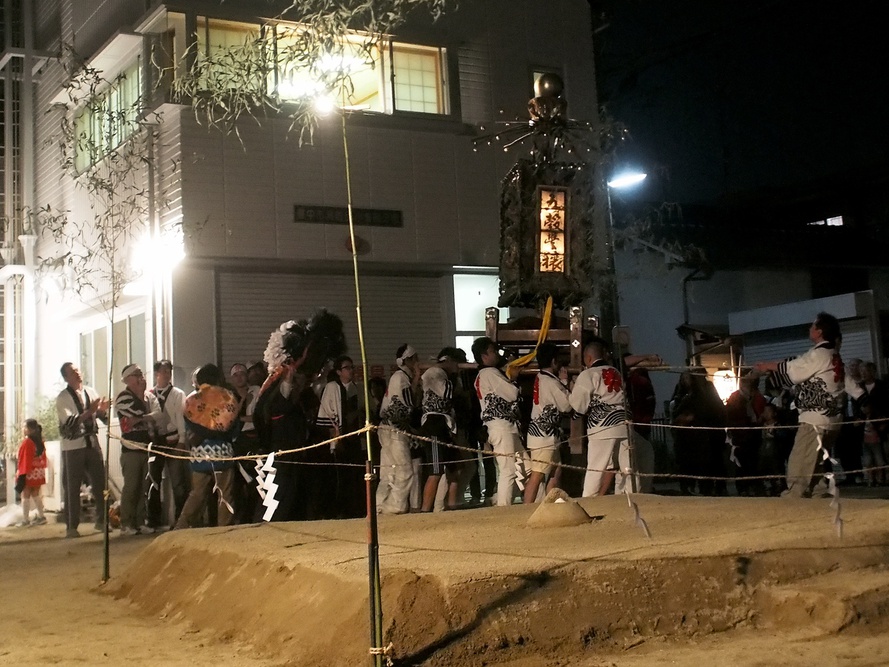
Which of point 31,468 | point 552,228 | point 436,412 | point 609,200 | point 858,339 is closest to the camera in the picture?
point 436,412

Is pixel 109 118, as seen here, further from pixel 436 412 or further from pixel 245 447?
pixel 436 412

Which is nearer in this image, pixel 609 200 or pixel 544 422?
pixel 544 422

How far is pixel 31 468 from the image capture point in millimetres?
14539

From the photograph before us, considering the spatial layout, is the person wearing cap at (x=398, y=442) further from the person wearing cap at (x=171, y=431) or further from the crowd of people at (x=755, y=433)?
the crowd of people at (x=755, y=433)

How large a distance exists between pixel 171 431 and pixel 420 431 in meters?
3.20

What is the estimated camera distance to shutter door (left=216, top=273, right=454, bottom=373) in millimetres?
14586

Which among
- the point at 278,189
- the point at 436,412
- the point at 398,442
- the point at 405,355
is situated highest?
the point at 278,189

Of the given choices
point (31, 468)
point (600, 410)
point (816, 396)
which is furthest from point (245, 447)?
point (816, 396)

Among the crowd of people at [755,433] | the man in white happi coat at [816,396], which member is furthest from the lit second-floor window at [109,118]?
the man in white happi coat at [816,396]

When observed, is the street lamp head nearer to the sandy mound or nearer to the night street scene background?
the night street scene background

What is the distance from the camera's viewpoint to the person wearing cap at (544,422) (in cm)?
1083

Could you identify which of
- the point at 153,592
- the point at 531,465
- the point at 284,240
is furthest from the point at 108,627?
the point at 284,240

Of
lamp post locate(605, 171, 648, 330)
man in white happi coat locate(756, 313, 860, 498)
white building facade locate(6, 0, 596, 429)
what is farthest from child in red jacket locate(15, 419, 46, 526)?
man in white happi coat locate(756, 313, 860, 498)

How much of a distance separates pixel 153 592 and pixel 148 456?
497 centimetres
